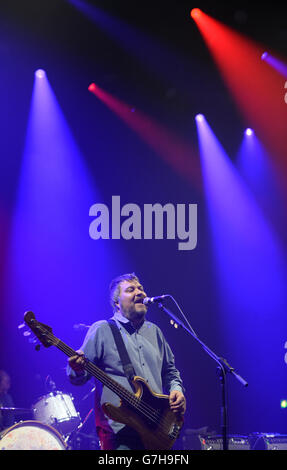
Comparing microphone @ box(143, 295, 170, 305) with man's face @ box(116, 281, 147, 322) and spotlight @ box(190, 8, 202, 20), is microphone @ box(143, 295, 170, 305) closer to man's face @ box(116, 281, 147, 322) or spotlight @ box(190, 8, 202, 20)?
man's face @ box(116, 281, 147, 322)

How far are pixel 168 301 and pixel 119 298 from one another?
10.1ft

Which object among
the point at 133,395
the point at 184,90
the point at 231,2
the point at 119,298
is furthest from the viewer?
the point at 184,90

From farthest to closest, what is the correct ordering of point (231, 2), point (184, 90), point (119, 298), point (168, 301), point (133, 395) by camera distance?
point (184, 90) < point (168, 301) < point (231, 2) < point (119, 298) < point (133, 395)

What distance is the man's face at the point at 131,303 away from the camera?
169 inches

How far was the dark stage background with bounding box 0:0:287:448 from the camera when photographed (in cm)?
727

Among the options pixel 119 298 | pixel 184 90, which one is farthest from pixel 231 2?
pixel 119 298

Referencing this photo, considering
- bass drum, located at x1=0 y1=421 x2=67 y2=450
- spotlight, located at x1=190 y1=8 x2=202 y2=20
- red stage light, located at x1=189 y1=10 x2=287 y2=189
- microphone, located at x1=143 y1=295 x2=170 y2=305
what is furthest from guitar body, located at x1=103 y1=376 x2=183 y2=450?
spotlight, located at x1=190 y1=8 x2=202 y2=20

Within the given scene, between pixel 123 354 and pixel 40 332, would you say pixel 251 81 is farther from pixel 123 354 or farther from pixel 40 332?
pixel 40 332

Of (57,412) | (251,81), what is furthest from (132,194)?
(57,412)

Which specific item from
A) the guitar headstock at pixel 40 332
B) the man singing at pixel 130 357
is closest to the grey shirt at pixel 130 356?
the man singing at pixel 130 357

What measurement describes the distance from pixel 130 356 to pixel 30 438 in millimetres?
1341

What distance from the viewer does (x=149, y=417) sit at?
12.1 feet

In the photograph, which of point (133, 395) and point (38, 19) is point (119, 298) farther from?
point (38, 19)

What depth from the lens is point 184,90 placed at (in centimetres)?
802
